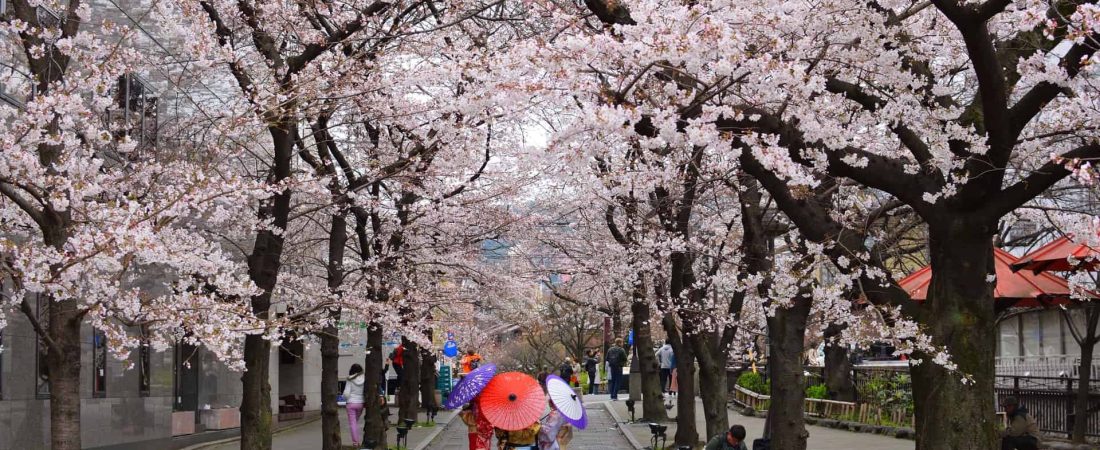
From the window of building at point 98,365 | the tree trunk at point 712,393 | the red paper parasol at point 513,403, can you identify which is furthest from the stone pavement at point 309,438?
the red paper parasol at point 513,403

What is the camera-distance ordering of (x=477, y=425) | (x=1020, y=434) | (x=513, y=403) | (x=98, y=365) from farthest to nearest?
1. (x=98, y=365)
2. (x=477, y=425)
3. (x=513, y=403)
4. (x=1020, y=434)

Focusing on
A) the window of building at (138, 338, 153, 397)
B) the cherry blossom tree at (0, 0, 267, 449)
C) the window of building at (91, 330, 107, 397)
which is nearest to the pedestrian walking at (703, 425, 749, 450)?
the cherry blossom tree at (0, 0, 267, 449)

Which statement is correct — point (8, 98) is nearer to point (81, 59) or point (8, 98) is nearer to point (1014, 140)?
point (81, 59)

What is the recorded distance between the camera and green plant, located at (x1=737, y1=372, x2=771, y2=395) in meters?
32.6

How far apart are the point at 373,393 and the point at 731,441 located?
9.91 m

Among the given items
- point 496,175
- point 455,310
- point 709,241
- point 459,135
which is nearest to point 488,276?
point 496,175

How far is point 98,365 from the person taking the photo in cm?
1912

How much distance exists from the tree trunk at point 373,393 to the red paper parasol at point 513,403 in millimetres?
6327

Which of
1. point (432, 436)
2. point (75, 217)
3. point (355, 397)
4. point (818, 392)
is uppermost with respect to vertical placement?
point (75, 217)

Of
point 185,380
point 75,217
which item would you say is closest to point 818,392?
point 185,380

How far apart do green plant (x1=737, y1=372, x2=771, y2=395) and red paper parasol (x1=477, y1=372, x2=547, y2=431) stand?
19.1m

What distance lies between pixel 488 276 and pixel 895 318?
54.7 feet

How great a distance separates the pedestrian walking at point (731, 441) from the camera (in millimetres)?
12898

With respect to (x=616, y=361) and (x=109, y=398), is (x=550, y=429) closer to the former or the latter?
(x=109, y=398)
